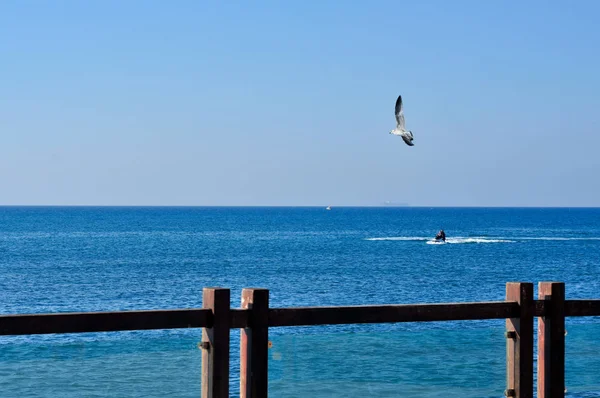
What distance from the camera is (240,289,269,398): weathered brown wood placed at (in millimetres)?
6391

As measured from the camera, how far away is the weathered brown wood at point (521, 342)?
23.1ft

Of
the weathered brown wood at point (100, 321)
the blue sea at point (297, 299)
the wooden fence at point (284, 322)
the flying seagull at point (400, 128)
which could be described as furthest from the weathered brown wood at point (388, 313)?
the flying seagull at point (400, 128)

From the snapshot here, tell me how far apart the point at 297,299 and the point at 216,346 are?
4632cm

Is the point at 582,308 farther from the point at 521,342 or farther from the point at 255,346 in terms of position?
the point at 255,346

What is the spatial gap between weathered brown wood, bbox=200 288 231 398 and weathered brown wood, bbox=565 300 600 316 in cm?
267

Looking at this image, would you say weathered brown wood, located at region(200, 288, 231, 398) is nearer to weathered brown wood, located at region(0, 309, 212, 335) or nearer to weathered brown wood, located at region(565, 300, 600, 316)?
weathered brown wood, located at region(0, 309, 212, 335)

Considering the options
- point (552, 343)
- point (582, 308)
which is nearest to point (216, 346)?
point (552, 343)

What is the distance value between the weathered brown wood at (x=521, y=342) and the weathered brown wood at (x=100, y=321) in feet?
7.70

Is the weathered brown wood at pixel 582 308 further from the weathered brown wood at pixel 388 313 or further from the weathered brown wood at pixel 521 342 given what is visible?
the weathered brown wood at pixel 388 313

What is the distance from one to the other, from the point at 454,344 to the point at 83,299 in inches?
1926

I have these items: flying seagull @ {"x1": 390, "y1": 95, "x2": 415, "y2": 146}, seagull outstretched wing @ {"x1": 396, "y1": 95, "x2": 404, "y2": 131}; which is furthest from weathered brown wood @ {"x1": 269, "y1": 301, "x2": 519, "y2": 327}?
seagull outstretched wing @ {"x1": 396, "y1": 95, "x2": 404, "y2": 131}

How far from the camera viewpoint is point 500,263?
283ft

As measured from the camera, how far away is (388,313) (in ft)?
21.9

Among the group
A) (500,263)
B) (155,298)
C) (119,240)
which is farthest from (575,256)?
(119,240)
